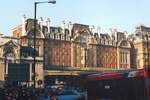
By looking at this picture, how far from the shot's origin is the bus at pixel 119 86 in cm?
1755

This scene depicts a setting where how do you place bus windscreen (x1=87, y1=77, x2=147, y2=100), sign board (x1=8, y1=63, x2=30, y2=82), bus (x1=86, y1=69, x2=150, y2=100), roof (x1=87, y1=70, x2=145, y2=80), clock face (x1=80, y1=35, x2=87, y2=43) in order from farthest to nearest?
clock face (x1=80, y1=35, x2=87, y2=43) → sign board (x1=8, y1=63, x2=30, y2=82) → roof (x1=87, y1=70, x2=145, y2=80) → bus windscreen (x1=87, y1=77, x2=147, y2=100) → bus (x1=86, y1=69, x2=150, y2=100)

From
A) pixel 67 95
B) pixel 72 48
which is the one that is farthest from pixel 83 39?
pixel 67 95

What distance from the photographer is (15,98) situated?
2638 centimetres

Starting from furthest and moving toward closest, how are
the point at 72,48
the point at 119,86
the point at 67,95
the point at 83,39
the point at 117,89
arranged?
the point at 83,39 → the point at 72,48 → the point at 67,95 → the point at 117,89 → the point at 119,86

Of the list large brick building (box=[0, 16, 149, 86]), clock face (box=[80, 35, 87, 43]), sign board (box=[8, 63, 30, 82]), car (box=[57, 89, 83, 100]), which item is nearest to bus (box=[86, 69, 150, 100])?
car (box=[57, 89, 83, 100])

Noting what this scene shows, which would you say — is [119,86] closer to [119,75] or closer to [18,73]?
[119,75]

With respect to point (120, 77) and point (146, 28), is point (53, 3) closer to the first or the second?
point (120, 77)

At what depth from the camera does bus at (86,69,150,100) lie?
17.5 m

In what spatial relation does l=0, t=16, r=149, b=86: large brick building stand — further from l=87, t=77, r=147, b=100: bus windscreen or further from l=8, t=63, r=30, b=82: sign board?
l=87, t=77, r=147, b=100: bus windscreen

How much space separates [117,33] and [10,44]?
35475mm

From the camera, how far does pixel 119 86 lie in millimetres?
19453

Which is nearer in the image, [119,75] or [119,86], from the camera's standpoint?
[119,86]

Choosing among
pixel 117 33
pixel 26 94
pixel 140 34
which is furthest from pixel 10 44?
pixel 26 94

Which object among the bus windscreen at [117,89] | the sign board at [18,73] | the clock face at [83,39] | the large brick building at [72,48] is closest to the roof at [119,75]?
the bus windscreen at [117,89]
